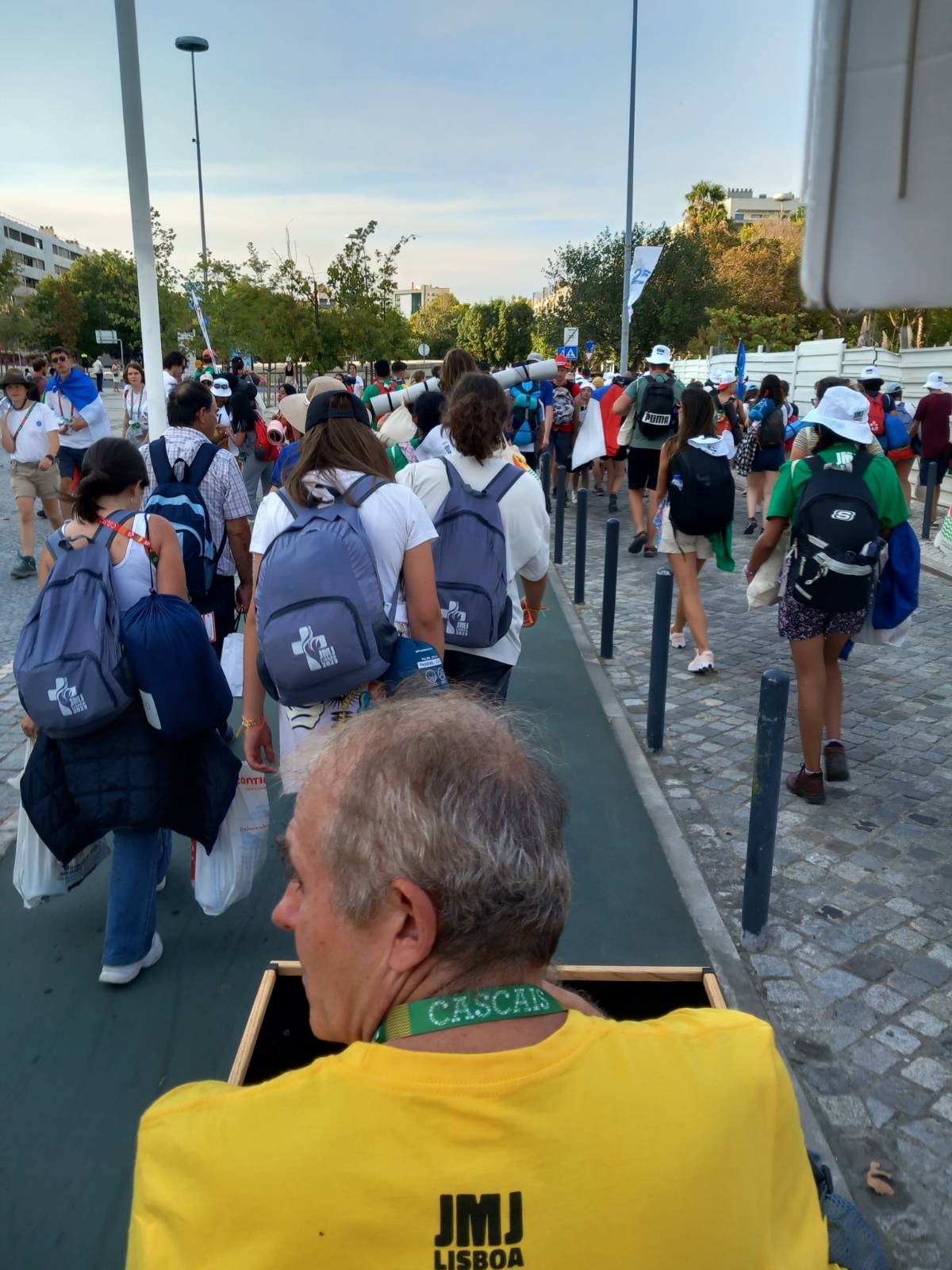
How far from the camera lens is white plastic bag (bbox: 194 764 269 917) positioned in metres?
3.58

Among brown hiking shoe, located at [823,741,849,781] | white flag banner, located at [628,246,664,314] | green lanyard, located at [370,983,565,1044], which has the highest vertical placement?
white flag banner, located at [628,246,664,314]

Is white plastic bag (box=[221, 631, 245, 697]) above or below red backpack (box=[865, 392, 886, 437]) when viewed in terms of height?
below

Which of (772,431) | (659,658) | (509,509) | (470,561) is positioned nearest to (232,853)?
(470,561)

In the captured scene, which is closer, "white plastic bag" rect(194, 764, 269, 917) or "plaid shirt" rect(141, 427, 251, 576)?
"white plastic bag" rect(194, 764, 269, 917)

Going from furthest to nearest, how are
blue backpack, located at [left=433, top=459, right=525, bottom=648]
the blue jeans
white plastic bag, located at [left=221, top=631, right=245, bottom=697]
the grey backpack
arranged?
white plastic bag, located at [left=221, top=631, right=245, bottom=697], blue backpack, located at [left=433, top=459, right=525, bottom=648], the blue jeans, the grey backpack

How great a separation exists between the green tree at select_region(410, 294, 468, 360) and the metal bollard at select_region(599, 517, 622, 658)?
90.8 m

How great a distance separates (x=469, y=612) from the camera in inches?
148

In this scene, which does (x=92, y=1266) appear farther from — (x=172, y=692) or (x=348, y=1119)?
(x=348, y=1119)

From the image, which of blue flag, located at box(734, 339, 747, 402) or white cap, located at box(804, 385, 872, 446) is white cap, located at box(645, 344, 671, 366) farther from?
blue flag, located at box(734, 339, 747, 402)

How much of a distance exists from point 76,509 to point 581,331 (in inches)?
1414

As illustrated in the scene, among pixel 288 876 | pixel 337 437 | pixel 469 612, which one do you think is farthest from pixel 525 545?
pixel 288 876

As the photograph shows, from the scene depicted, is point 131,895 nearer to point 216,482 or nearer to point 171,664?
point 171,664

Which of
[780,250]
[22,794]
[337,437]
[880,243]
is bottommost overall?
[22,794]

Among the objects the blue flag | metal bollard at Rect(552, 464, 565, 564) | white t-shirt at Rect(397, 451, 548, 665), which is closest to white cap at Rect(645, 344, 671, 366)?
metal bollard at Rect(552, 464, 565, 564)
